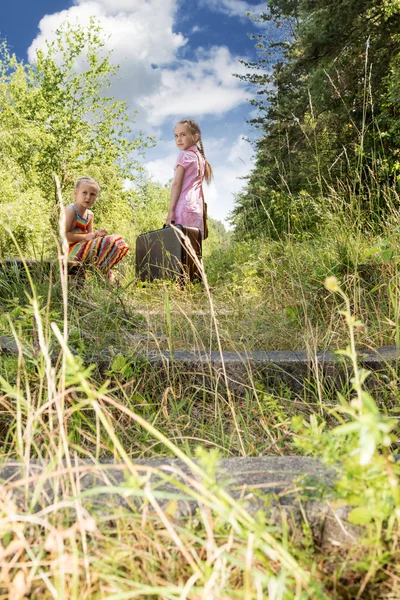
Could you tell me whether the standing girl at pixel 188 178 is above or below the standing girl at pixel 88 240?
above

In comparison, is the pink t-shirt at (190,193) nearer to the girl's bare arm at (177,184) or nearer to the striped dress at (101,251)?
the girl's bare arm at (177,184)

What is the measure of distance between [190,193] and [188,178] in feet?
0.57

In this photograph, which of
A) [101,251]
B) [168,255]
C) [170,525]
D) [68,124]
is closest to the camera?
[170,525]

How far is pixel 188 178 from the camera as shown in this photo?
5.69 meters

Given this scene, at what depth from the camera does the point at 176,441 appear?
1.61m

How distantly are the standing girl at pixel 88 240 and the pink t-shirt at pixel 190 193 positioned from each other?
3.03ft

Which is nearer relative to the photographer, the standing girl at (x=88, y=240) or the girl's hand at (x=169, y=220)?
the standing girl at (x=88, y=240)

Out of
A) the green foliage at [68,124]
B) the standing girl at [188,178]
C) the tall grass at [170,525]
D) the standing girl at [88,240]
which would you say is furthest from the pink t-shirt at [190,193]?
the green foliage at [68,124]

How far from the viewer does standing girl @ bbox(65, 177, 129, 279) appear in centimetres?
489

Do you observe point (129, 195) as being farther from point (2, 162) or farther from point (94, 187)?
point (94, 187)

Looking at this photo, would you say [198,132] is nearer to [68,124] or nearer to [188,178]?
[188,178]

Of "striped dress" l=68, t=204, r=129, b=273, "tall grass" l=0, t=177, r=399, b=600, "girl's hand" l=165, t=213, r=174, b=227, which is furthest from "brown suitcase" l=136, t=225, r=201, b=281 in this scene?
"tall grass" l=0, t=177, r=399, b=600

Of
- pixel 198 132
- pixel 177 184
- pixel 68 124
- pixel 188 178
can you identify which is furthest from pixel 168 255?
pixel 68 124

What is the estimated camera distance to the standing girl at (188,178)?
A: 18.4ft
